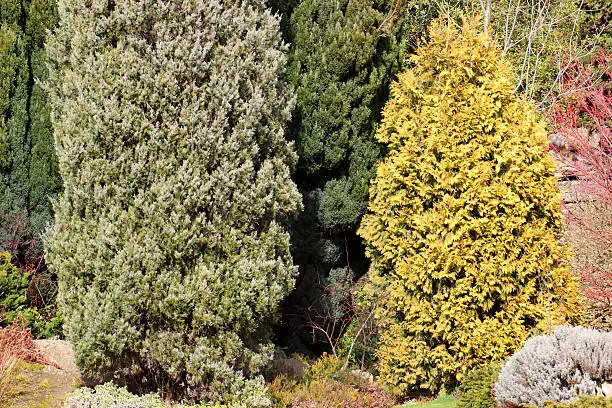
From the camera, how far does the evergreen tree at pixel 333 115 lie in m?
6.90

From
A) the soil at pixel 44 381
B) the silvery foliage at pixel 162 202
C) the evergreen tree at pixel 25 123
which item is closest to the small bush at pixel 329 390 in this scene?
the silvery foliage at pixel 162 202

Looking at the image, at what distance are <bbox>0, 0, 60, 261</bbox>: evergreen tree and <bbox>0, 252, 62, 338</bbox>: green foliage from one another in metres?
0.36

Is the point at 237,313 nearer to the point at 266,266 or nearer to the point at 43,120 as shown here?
the point at 266,266

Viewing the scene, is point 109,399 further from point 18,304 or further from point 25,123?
point 25,123

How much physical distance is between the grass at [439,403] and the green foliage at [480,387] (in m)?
0.21

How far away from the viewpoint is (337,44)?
6883 mm

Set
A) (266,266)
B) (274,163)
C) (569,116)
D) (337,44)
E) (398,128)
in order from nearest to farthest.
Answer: (266,266), (274,163), (398,128), (337,44), (569,116)

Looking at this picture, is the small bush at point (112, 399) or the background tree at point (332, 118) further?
the background tree at point (332, 118)

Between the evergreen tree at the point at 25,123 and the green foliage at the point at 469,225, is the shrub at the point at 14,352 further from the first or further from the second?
the green foliage at the point at 469,225

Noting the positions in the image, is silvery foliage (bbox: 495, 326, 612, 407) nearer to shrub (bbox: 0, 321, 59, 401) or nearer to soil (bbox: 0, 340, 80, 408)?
soil (bbox: 0, 340, 80, 408)

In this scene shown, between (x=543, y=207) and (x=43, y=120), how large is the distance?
528 cm

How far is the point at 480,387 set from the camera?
5.36m

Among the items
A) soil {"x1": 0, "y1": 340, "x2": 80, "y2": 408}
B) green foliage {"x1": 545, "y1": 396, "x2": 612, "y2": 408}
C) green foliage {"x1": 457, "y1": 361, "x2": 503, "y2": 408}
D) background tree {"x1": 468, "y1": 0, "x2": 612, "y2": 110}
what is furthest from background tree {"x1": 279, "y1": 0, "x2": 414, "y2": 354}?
background tree {"x1": 468, "y1": 0, "x2": 612, "y2": 110}

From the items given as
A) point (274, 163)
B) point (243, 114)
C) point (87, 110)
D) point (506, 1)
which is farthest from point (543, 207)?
point (506, 1)
